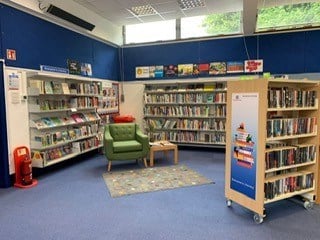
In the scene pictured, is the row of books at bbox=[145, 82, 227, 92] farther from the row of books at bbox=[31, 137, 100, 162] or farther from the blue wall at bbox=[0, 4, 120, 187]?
the row of books at bbox=[31, 137, 100, 162]

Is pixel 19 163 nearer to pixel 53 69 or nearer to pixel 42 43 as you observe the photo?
pixel 53 69

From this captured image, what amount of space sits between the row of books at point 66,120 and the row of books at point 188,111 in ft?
5.54

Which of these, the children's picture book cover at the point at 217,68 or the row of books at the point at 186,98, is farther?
the children's picture book cover at the point at 217,68

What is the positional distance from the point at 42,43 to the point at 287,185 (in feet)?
16.4

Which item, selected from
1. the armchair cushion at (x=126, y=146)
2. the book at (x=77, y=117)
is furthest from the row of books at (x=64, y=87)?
the armchair cushion at (x=126, y=146)

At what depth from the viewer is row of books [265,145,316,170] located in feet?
10.0

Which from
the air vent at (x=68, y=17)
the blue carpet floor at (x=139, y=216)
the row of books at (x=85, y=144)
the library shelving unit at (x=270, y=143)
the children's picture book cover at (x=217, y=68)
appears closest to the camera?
the blue carpet floor at (x=139, y=216)

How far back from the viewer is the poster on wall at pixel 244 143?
2941 millimetres

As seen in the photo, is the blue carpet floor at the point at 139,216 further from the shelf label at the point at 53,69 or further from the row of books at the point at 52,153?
the shelf label at the point at 53,69

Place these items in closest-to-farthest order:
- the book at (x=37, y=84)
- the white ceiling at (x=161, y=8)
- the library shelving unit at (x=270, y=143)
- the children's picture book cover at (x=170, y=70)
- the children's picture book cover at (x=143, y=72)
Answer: the library shelving unit at (x=270, y=143) → the book at (x=37, y=84) → the white ceiling at (x=161, y=8) → the children's picture book cover at (x=170, y=70) → the children's picture book cover at (x=143, y=72)

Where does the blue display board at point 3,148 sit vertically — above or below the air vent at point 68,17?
below

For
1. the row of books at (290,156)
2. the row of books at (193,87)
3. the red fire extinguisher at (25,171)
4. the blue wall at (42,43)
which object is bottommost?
the red fire extinguisher at (25,171)

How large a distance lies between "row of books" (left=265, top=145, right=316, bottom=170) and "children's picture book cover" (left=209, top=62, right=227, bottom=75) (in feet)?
13.0

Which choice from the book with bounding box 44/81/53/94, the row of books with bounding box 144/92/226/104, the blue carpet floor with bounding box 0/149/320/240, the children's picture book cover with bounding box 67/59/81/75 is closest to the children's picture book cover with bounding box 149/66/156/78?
the row of books with bounding box 144/92/226/104
